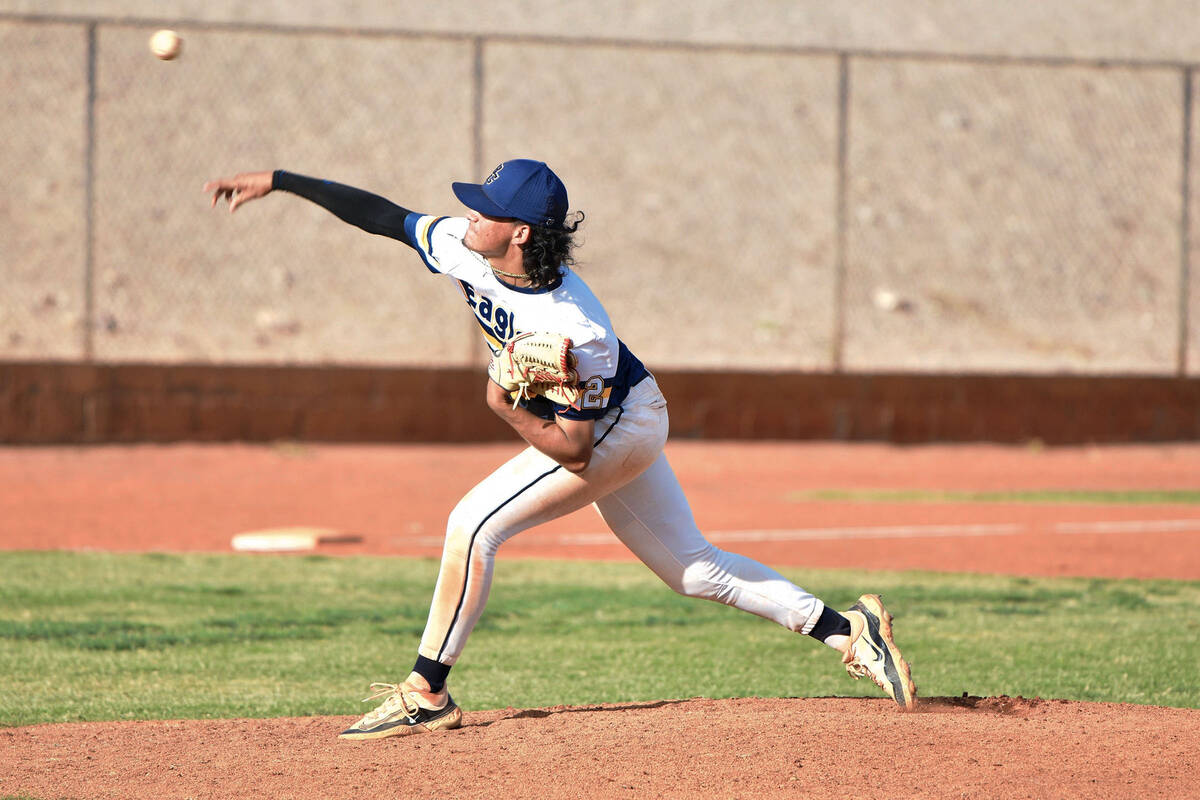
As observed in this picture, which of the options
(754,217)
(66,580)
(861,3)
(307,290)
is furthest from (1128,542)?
(861,3)

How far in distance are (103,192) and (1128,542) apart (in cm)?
2455

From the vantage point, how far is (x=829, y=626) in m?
5.09

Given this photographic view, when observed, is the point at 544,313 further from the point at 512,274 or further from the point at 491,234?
the point at 491,234

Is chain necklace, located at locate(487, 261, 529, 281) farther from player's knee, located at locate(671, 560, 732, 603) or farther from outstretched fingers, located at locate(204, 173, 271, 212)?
player's knee, located at locate(671, 560, 732, 603)

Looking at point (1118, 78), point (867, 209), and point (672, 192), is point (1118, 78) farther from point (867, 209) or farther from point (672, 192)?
point (672, 192)

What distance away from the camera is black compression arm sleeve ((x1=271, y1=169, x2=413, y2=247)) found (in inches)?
197

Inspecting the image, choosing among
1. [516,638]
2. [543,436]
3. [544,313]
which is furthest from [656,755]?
[516,638]

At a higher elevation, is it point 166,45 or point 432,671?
point 166,45

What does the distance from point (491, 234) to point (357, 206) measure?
0.71 meters

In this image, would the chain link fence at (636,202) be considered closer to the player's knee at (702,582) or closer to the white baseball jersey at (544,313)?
the player's knee at (702,582)

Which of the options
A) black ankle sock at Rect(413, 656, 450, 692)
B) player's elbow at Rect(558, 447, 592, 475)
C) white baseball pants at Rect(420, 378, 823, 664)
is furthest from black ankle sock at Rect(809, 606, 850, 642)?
black ankle sock at Rect(413, 656, 450, 692)

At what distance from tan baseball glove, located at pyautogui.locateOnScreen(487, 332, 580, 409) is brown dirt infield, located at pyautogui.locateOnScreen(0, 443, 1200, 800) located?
112 centimetres

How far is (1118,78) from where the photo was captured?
122 feet

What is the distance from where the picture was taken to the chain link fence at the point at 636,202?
27.1 meters
